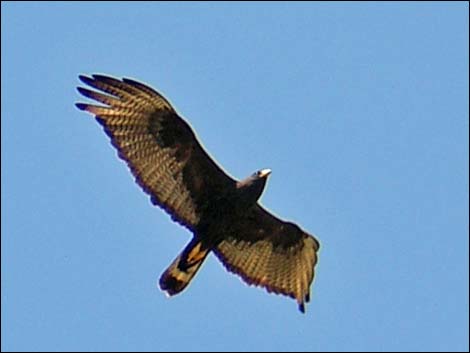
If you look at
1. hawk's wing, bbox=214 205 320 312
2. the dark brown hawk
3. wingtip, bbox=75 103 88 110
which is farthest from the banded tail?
wingtip, bbox=75 103 88 110

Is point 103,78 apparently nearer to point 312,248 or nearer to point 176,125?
point 176,125

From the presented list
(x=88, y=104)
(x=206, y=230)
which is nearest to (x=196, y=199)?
(x=206, y=230)

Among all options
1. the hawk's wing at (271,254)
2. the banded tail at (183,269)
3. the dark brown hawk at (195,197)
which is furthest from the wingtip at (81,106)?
the hawk's wing at (271,254)

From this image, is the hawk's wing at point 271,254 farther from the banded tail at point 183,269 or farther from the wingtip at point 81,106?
the wingtip at point 81,106

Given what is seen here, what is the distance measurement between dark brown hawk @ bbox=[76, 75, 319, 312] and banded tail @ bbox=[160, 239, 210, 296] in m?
0.01

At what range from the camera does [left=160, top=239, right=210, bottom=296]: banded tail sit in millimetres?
24297

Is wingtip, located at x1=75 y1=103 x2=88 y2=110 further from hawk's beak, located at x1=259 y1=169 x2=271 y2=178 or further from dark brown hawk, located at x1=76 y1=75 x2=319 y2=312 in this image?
hawk's beak, located at x1=259 y1=169 x2=271 y2=178

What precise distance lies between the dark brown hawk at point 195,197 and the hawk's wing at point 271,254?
0.04 feet

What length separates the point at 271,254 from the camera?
25.7 meters

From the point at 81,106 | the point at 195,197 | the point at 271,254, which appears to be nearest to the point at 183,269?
the point at 195,197

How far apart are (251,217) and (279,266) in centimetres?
73

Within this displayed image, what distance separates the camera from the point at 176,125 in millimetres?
24578

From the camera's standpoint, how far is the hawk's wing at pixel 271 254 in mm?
25438

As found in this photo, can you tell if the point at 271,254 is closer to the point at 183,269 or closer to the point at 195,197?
the point at 195,197
